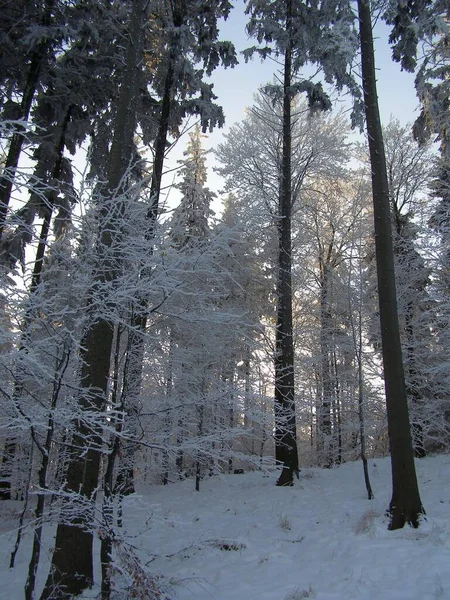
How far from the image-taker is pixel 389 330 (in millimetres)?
7668

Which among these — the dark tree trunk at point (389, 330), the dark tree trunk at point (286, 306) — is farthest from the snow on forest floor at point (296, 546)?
the dark tree trunk at point (286, 306)

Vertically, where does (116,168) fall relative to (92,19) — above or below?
below

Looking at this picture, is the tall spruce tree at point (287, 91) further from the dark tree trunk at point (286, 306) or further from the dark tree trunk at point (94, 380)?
the dark tree trunk at point (94, 380)

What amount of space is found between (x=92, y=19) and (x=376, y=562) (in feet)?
38.6

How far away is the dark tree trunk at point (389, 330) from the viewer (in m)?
6.85

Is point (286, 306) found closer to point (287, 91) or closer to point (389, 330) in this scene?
point (389, 330)

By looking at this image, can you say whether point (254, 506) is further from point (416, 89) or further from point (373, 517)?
point (416, 89)

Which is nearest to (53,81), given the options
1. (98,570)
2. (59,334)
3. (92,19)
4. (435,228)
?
(92,19)

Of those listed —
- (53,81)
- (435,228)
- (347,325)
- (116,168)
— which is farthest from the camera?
(347,325)

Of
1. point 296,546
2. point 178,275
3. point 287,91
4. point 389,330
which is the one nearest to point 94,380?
point 178,275

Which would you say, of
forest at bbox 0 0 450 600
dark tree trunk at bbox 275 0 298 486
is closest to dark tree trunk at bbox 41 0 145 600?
forest at bbox 0 0 450 600

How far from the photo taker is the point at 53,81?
10789 mm

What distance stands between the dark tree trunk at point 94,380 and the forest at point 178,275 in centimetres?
4

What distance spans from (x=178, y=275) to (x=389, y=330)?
437cm
